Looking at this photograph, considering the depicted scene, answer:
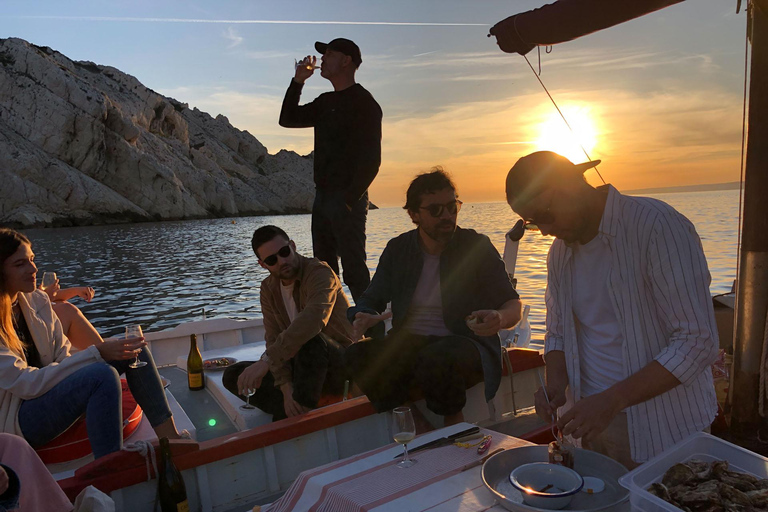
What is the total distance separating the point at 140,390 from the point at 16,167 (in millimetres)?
64275

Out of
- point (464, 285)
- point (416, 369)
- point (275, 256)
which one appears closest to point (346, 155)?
point (275, 256)

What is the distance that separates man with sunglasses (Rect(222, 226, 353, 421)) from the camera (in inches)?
141

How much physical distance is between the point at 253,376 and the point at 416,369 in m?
1.11

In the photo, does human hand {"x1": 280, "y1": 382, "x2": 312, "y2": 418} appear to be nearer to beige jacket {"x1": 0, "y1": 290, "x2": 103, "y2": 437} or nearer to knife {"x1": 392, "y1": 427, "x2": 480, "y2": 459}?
beige jacket {"x1": 0, "y1": 290, "x2": 103, "y2": 437}

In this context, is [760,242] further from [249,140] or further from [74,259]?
[249,140]

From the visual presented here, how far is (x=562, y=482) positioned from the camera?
174cm

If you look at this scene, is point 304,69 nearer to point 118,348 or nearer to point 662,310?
point 118,348

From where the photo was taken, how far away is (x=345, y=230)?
198 inches

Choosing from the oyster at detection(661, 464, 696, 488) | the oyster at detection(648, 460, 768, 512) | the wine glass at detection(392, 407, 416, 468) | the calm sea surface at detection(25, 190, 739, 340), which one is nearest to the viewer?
the oyster at detection(648, 460, 768, 512)

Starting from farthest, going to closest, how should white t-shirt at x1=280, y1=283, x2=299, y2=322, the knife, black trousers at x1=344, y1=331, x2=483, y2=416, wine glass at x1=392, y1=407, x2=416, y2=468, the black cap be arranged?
the black cap → white t-shirt at x1=280, y1=283, x2=299, y2=322 → black trousers at x1=344, y1=331, x2=483, y2=416 → the knife → wine glass at x1=392, y1=407, x2=416, y2=468

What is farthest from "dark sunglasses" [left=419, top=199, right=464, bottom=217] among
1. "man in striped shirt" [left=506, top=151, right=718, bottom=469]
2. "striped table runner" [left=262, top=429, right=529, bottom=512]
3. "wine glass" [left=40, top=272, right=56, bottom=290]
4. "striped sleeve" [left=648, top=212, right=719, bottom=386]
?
"wine glass" [left=40, top=272, right=56, bottom=290]

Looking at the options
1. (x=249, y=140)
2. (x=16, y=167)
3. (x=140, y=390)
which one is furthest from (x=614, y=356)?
(x=249, y=140)

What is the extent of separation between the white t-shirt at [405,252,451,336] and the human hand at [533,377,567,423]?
1148 mm

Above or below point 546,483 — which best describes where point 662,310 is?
above
